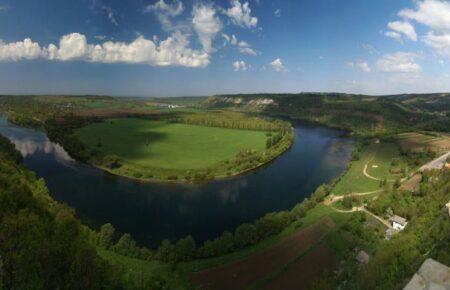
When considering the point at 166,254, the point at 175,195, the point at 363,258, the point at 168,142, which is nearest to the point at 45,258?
the point at 166,254

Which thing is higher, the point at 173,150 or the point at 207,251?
the point at 173,150

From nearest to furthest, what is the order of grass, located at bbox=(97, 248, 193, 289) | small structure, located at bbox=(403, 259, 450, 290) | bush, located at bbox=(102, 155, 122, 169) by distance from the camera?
1. small structure, located at bbox=(403, 259, 450, 290)
2. grass, located at bbox=(97, 248, 193, 289)
3. bush, located at bbox=(102, 155, 122, 169)

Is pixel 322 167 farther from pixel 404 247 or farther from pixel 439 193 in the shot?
pixel 404 247

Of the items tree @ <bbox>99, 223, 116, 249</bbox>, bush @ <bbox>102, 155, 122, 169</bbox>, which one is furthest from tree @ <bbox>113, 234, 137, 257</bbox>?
bush @ <bbox>102, 155, 122, 169</bbox>

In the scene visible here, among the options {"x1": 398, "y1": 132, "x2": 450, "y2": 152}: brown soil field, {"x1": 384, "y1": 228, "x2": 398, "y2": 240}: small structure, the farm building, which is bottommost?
{"x1": 384, "y1": 228, "x2": 398, "y2": 240}: small structure

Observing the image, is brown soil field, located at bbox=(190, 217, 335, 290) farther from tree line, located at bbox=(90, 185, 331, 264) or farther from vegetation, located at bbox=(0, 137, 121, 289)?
vegetation, located at bbox=(0, 137, 121, 289)

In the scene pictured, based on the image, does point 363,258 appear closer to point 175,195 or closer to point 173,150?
point 175,195

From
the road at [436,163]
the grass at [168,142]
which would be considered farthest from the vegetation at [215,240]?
the grass at [168,142]
